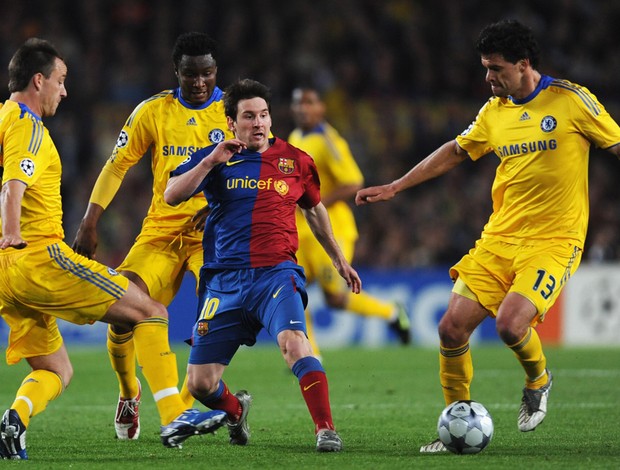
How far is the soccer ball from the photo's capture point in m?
5.74

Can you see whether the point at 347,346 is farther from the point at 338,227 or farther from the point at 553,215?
the point at 553,215

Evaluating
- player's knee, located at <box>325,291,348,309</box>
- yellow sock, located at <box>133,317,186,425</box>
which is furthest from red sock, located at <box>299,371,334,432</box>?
player's knee, located at <box>325,291,348,309</box>

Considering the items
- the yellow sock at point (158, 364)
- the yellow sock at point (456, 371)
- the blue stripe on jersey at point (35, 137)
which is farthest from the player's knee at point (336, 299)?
the blue stripe on jersey at point (35, 137)

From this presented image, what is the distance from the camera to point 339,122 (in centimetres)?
1812

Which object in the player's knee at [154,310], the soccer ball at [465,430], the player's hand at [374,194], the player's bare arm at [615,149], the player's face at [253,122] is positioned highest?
the player's face at [253,122]

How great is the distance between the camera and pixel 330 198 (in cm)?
1100

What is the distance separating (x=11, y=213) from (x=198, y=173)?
3.32ft

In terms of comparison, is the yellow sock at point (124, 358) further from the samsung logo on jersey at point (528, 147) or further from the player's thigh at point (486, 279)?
the samsung logo on jersey at point (528, 147)

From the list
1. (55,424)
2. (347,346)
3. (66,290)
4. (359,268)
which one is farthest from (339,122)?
Answer: (66,290)

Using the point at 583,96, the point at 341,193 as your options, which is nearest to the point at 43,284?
the point at 583,96

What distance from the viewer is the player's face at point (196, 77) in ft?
22.5

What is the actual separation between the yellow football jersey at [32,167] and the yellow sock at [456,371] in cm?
225

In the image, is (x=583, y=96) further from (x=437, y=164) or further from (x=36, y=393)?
(x=36, y=393)

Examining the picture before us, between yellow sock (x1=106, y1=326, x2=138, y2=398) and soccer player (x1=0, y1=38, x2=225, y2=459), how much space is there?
59 centimetres
